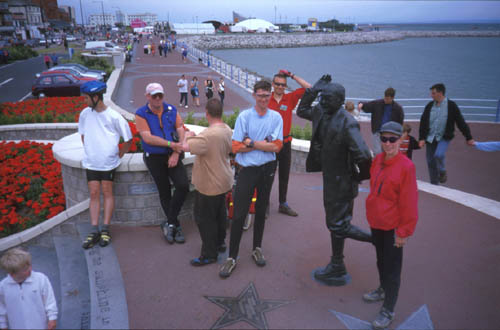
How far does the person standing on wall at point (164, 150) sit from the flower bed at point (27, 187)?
2.47 metres

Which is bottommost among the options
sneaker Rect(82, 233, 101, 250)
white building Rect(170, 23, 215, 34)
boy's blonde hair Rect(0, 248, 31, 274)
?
sneaker Rect(82, 233, 101, 250)

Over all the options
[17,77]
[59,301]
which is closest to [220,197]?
[59,301]

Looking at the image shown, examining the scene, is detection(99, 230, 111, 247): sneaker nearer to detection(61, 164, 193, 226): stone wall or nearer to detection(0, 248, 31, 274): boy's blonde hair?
detection(61, 164, 193, 226): stone wall

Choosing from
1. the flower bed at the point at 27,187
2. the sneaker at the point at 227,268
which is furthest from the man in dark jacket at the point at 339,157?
the flower bed at the point at 27,187

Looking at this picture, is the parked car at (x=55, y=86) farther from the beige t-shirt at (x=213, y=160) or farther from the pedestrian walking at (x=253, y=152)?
the pedestrian walking at (x=253, y=152)

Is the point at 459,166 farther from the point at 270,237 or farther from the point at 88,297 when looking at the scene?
the point at 88,297

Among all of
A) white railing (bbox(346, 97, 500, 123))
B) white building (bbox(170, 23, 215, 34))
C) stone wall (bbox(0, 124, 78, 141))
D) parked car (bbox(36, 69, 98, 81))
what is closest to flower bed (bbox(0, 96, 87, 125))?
stone wall (bbox(0, 124, 78, 141))

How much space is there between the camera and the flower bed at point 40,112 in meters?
10.5

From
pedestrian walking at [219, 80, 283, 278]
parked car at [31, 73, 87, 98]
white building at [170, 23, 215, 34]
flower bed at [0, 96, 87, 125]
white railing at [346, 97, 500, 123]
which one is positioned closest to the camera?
pedestrian walking at [219, 80, 283, 278]

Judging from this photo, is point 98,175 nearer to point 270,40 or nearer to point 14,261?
point 14,261

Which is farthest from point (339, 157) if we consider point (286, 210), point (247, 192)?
point (286, 210)

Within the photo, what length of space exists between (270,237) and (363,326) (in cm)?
185

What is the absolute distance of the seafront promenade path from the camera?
335cm

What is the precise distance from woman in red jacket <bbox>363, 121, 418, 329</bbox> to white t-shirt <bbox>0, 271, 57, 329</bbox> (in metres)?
2.84
